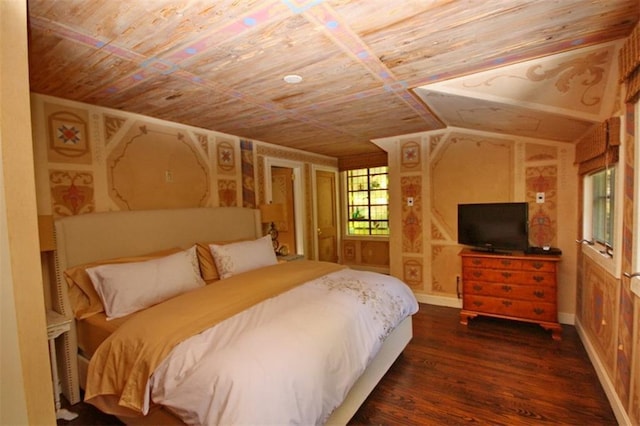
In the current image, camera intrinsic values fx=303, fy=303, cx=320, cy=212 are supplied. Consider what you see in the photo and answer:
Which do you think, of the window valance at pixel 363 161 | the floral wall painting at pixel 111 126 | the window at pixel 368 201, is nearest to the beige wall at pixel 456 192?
the window valance at pixel 363 161

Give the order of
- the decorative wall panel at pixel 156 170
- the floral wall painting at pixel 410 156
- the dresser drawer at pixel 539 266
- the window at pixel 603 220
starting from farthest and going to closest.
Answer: the floral wall painting at pixel 410 156 < the dresser drawer at pixel 539 266 < the decorative wall panel at pixel 156 170 < the window at pixel 603 220

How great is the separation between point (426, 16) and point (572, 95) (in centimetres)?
134

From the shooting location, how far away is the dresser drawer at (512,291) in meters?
3.07

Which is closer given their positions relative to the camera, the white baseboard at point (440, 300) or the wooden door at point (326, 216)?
the white baseboard at point (440, 300)

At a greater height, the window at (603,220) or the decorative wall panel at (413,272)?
the window at (603,220)

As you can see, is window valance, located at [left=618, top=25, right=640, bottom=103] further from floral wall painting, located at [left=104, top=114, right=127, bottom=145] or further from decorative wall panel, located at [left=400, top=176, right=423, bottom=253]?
floral wall painting, located at [left=104, top=114, right=127, bottom=145]

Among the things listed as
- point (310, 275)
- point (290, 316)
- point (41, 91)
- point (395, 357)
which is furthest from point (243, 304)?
point (41, 91)

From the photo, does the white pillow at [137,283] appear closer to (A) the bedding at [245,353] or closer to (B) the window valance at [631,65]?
(A) the bedding at [245,353]

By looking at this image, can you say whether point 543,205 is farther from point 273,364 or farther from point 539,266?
point 273,364

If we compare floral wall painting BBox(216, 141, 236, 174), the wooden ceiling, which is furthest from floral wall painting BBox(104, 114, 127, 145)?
floral wall painting BBox(216, 141, 236, 174)

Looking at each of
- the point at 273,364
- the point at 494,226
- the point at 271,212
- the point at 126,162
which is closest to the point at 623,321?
the point at 494,226

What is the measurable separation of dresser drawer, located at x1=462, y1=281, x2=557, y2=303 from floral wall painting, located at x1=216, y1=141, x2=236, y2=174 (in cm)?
312

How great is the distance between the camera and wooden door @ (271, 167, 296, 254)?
5.12 metres

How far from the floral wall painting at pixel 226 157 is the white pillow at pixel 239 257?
3.49 feet
